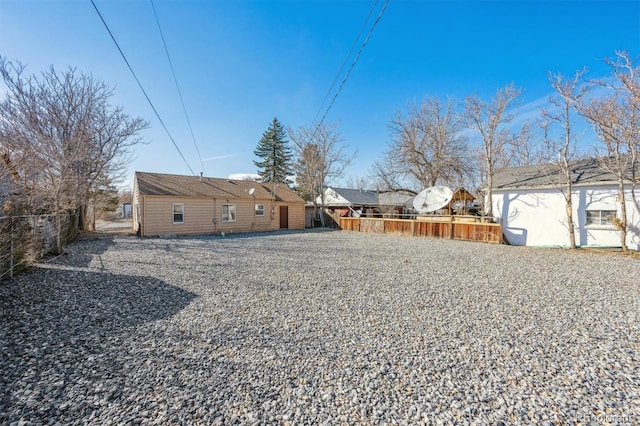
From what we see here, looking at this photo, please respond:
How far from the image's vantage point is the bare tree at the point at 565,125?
10172mm

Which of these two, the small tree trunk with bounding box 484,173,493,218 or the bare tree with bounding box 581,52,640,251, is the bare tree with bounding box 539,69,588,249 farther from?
the small tree trunk with bounding box 484,173,493,218

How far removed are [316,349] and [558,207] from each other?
13082 mm

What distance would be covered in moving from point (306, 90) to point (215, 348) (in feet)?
36.9

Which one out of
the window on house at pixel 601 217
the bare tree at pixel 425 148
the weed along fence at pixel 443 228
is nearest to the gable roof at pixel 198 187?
the weed along fence at pixel 443 228

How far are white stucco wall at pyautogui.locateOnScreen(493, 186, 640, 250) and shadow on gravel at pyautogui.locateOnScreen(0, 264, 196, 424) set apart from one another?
45.1 feet

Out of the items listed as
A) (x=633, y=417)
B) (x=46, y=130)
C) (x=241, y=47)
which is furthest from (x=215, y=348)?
(x=46, y=130)

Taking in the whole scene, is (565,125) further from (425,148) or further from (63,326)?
(63,326)

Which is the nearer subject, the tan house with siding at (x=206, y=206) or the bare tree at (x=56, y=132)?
the bare tree at (x=56, y=132)

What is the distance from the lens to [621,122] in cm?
916

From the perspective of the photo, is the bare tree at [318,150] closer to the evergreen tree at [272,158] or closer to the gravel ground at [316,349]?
the evergreen tree at [272,158]

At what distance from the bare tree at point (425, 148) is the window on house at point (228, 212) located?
1239 centimetres

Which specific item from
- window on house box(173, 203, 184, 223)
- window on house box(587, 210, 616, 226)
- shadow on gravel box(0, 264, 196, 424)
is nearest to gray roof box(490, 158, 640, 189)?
window on house box(587, 210, 616, 226)

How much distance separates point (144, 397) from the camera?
7.18 ft

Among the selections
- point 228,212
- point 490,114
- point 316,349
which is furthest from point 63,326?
point 490,114
